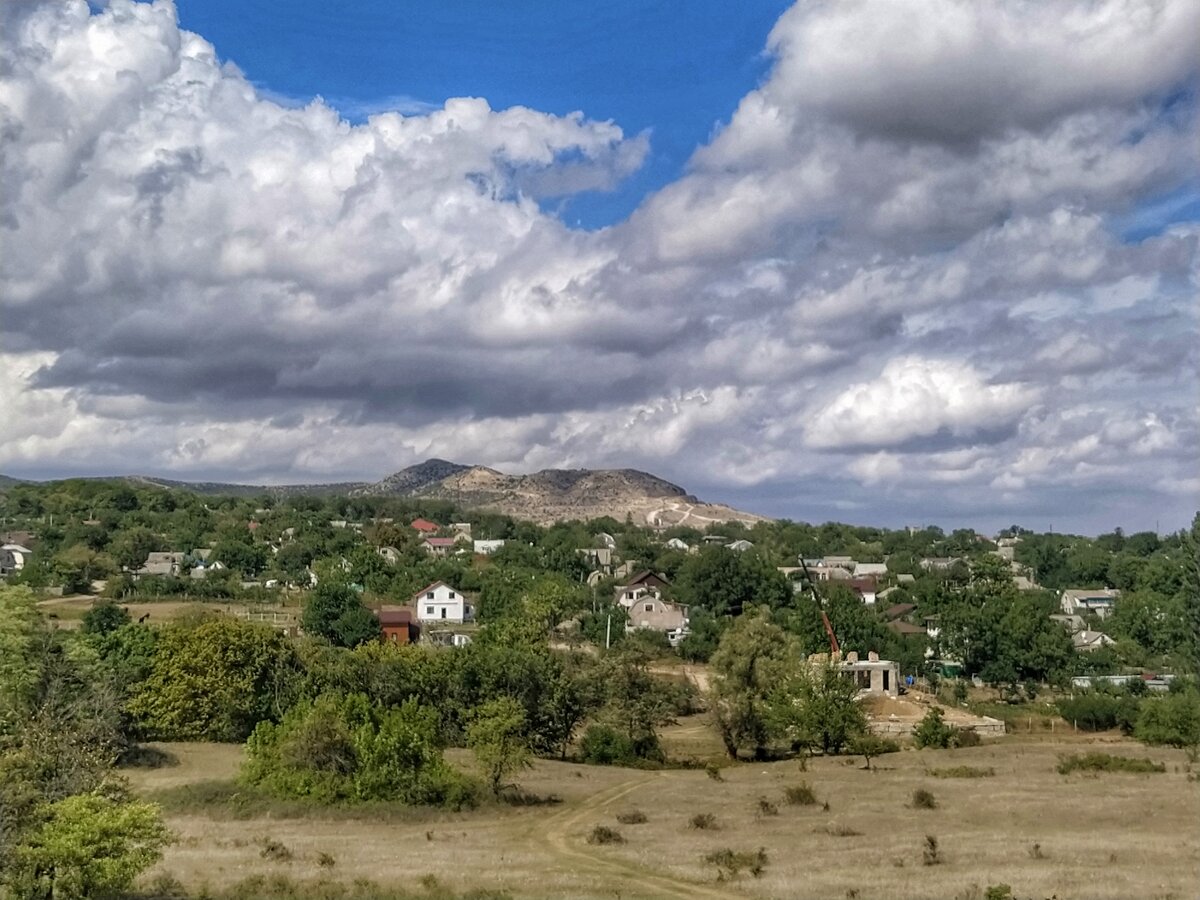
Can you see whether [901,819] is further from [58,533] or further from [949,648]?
[58,533]

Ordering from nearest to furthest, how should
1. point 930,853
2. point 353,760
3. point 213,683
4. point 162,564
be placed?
point 930,853
point 353,760
point 213,683
point 162,564

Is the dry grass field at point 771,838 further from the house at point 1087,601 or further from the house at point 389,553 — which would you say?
the house at point 1087,601

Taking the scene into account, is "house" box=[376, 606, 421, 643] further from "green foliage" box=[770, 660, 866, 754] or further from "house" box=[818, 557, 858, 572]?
"house" box=[818, 557, 858, 572]

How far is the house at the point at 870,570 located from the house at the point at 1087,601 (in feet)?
75.2

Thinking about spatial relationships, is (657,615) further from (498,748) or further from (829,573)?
(498,748)

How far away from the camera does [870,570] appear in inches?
6304

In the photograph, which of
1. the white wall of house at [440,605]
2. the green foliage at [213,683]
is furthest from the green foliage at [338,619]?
the green foliage at [213,683]

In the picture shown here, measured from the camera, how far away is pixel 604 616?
10144 cm

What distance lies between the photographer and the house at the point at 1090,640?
9938 cm

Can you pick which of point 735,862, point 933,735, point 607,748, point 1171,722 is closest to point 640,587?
point 933,735

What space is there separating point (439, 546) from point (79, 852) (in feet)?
435

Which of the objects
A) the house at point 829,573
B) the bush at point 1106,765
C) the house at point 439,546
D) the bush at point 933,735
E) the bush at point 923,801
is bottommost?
the bush at point 933,735

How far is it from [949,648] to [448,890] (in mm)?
67816

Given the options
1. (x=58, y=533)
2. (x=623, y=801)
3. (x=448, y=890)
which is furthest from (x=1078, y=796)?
(x=58, y=533)
